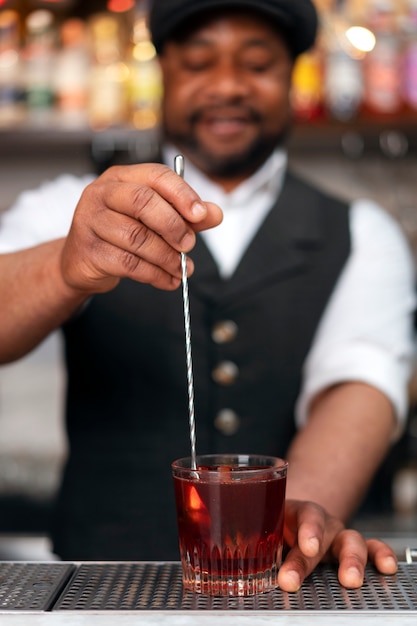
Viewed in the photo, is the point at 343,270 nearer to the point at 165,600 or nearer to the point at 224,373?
the point at 224,373

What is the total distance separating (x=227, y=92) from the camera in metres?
1.62

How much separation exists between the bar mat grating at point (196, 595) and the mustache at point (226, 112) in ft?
3.07

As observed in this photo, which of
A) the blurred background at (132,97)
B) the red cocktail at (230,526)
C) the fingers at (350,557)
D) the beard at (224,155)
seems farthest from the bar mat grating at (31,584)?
the blurred background at (132,97)

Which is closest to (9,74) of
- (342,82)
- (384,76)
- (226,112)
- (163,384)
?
(342,82)

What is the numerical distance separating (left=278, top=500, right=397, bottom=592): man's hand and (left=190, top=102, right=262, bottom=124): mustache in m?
0.85

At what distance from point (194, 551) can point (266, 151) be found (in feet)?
3.40

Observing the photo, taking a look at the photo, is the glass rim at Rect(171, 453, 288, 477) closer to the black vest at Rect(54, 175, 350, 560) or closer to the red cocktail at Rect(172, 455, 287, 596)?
the red cocktail at Rect(172, 455, 287, 596)

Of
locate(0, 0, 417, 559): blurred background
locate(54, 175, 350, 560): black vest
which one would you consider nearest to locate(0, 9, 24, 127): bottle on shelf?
locate(0, 0, 417, 559): blurred background

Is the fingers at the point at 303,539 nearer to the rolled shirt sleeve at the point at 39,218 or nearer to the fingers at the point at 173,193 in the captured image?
the fingers at the point at 173,193

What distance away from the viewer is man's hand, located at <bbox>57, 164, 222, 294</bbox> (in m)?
0.87

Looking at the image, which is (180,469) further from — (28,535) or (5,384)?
(5,384)

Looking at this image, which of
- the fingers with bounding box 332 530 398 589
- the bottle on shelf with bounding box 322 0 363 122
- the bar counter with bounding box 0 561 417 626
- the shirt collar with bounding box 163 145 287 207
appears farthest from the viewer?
the bottle on shelf with bounding box 322 0 363 122

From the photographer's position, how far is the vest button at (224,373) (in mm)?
1624

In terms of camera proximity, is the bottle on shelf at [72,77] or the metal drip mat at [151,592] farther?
the bottle on shelf at [72,77]
